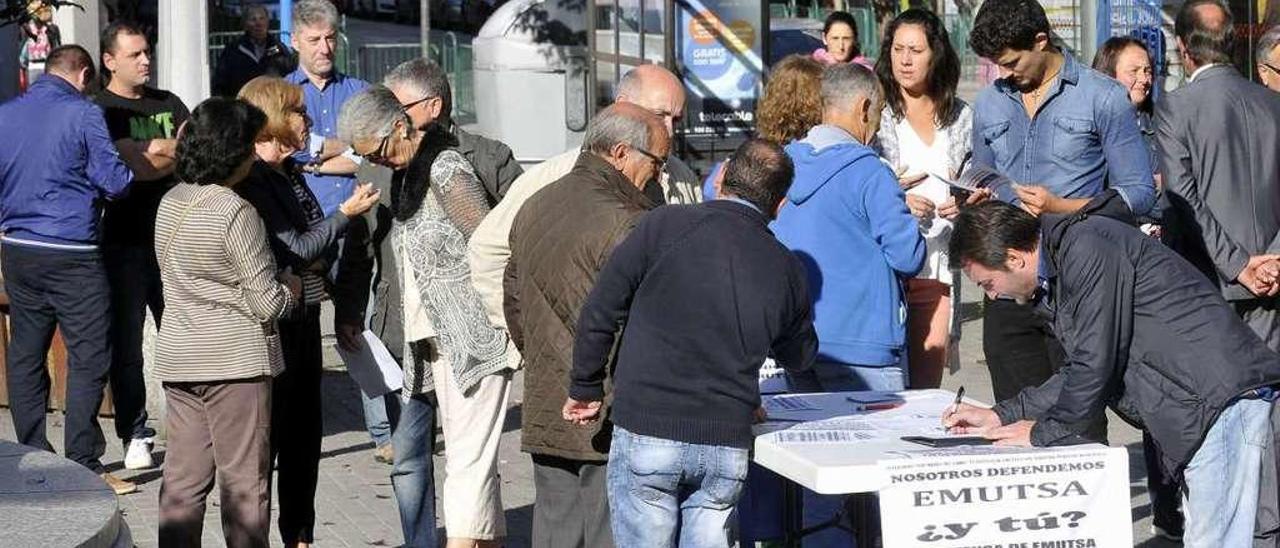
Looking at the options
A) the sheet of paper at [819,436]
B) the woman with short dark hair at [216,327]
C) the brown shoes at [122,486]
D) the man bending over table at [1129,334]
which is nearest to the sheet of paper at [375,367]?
the woman with short dark hair at [216,327]

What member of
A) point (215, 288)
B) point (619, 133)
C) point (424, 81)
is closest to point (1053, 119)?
point (619, 133)

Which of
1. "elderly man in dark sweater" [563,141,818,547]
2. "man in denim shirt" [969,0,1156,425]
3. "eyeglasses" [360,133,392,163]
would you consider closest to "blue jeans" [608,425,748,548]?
"elderly man in dark sweater" [563,141,818,547]

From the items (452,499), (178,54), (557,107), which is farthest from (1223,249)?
(557,107)

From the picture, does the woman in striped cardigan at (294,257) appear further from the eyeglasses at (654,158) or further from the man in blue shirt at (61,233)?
the man in blue shirt at (61,233)

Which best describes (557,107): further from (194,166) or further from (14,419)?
(194,166)

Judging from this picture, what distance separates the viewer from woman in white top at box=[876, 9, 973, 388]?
22.6 ft

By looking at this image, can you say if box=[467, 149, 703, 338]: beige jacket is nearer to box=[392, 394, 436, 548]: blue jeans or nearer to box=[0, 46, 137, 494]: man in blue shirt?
box=[392, 394, 436, 548]: blue jeans

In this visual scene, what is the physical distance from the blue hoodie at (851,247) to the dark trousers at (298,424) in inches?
66.0

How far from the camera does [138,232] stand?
816cm

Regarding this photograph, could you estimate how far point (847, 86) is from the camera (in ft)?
20.3

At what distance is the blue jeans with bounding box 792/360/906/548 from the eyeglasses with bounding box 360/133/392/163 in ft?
5.05

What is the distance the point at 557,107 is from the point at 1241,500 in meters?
14.3

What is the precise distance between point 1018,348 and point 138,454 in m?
3.92

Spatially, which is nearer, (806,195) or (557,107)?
(806,195)
